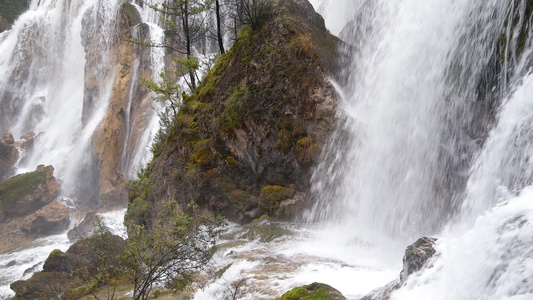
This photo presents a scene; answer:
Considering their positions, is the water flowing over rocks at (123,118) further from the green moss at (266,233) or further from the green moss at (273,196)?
the green moss at (266,233)

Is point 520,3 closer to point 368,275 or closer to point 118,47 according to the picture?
point 368,275

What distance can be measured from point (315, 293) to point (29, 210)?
1008 inches

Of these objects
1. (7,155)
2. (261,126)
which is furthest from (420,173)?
(7,155)

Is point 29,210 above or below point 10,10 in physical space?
below

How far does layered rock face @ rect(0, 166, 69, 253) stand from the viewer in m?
25.0

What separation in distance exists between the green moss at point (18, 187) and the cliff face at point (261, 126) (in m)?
16.2

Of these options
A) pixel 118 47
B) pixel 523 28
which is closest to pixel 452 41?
pixel 523 28

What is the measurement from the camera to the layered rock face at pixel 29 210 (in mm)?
24969

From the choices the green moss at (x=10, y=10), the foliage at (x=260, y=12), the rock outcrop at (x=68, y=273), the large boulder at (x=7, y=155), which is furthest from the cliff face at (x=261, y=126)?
the green moss at (x=10, y=10)

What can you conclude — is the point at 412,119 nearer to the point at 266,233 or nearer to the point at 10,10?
the point at 266,233

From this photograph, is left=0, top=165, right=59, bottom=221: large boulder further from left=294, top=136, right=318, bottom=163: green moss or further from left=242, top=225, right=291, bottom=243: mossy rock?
left=294, top=136, right=318, bottom=163: green moss

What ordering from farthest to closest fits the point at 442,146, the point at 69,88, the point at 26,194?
the point at 69,88
the point at 26,194
the point at 442,146

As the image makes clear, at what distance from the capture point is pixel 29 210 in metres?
26.5

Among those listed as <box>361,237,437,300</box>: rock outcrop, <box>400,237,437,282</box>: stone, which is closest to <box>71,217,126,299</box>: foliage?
<box>361,237,437,300</box>: rock outcrop
